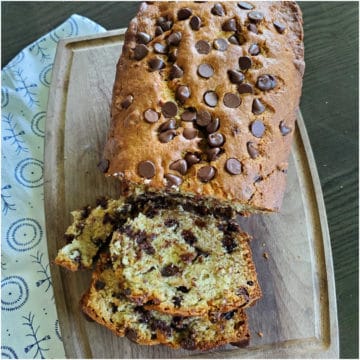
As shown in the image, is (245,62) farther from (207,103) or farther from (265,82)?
(207,103)

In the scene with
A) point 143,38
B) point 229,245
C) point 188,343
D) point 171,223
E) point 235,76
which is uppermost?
point 143,38

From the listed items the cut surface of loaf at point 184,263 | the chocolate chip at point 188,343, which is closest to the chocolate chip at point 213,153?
the cut surface of loaf at point 184,263

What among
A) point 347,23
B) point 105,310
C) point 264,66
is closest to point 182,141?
point 264,66

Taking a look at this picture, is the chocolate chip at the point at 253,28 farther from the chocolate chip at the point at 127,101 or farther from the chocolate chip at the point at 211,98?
the chocolate chip at the point at 127,101

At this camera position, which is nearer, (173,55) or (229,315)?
(173,55)

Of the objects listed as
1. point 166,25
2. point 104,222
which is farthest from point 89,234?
point 166,25

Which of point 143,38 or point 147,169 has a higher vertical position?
point 143,38
